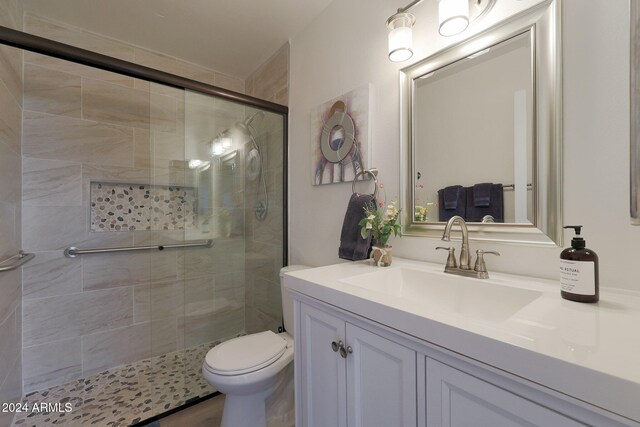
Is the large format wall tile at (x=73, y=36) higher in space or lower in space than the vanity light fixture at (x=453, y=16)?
higher

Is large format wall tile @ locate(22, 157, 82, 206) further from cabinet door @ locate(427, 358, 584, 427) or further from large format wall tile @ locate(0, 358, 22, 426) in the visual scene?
cabinet door @ locate(427, 358, 584, 427)

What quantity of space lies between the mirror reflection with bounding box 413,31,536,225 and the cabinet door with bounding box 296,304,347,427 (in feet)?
2.03

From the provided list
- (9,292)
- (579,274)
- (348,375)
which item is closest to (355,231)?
(348,375)

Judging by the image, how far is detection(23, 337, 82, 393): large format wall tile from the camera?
66.9 inches

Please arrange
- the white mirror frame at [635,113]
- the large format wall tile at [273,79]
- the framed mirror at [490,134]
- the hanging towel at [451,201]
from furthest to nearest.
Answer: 1. the large format wall tile at [273,79]
2. the hanging towel at [451,201]
3. the framed mirror at [490,134]
4. the white mirror frame at [635,113]

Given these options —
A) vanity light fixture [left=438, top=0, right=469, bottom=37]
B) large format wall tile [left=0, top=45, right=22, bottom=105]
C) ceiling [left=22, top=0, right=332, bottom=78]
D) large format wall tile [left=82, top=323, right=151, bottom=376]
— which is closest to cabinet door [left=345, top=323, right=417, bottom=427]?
vanity light fixture [left=438, top=0, right=469, bottom=37]

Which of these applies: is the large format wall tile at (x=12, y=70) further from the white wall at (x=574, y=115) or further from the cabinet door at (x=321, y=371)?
the cabinet door at (x=321, y=371)

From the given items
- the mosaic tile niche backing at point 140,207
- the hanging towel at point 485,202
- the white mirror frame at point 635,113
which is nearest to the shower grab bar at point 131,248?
the mosaic tile niche backing at point 140,207

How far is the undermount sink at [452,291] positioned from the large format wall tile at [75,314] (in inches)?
76.4

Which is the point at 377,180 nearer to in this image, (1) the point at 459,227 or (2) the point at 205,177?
(1) the point at 459,227

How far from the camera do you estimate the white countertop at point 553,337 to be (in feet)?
1.22

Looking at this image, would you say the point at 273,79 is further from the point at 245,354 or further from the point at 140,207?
the point at 245,354

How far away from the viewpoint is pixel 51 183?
1.76 m

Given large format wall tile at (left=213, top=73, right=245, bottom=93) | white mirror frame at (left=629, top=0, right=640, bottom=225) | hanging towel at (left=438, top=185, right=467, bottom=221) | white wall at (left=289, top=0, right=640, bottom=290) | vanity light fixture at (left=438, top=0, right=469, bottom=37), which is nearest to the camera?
white mirror frame at (left=629, top=0, right=640, bottom=225)
